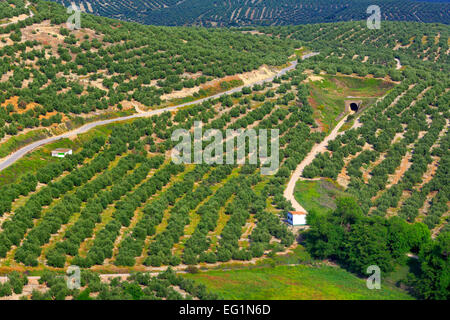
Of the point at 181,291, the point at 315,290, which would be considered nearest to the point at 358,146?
the point at 315,290

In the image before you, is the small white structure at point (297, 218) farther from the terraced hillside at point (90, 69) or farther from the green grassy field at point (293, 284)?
the terraced hillside at point (90, 69)

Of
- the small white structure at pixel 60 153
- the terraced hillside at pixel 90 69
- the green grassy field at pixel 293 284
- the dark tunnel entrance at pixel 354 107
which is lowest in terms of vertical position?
the green grassy field at pixel 293 284

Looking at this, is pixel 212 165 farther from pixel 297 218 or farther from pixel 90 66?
pixel 90 66

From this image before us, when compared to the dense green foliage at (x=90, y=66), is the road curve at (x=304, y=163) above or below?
below

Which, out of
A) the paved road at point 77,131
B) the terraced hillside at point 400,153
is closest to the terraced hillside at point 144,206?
the paved road at point 77,131

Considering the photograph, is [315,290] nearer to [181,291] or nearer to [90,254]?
[181,291]

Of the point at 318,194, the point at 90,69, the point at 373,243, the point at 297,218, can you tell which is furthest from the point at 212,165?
the point at 90,69

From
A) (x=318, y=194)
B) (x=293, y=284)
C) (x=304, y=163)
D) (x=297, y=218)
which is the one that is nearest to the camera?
(x=293, y=284)

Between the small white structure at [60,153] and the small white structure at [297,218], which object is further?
the small white structure at [60,153]
